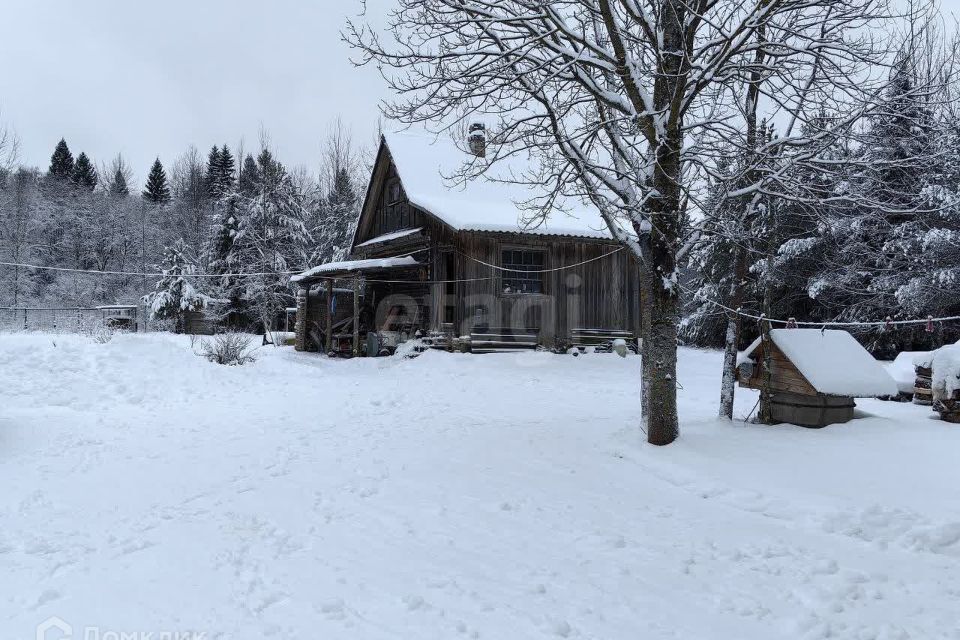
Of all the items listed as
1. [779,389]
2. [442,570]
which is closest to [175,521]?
[442,570]

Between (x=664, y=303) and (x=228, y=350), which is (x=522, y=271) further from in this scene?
(x=664, y=303)

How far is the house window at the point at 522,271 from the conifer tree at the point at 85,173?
56444 mm

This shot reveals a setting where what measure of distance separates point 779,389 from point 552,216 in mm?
12109

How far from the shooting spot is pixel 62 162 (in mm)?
57875

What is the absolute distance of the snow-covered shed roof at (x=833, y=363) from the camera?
6.50 m

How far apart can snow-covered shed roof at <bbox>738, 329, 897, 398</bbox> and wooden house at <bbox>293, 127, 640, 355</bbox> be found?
30.3 feet

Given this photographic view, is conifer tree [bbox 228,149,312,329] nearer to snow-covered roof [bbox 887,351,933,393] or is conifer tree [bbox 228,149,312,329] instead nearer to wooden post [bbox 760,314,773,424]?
wooden post [bbox 760,314,773,424]

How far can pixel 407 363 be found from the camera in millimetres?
15328

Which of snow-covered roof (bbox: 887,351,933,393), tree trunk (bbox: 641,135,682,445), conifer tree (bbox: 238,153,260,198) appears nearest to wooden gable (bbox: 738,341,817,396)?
tree trunk (bbox: 641,135,682,445)

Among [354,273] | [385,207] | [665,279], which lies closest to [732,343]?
[665,279]

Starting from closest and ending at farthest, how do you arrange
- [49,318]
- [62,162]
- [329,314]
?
[329,314] < [49,318] < [62,162]

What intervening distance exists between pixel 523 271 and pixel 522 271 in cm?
6

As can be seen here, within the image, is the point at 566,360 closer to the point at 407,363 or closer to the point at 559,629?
the point at 407,363

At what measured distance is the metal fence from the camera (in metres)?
22.8
